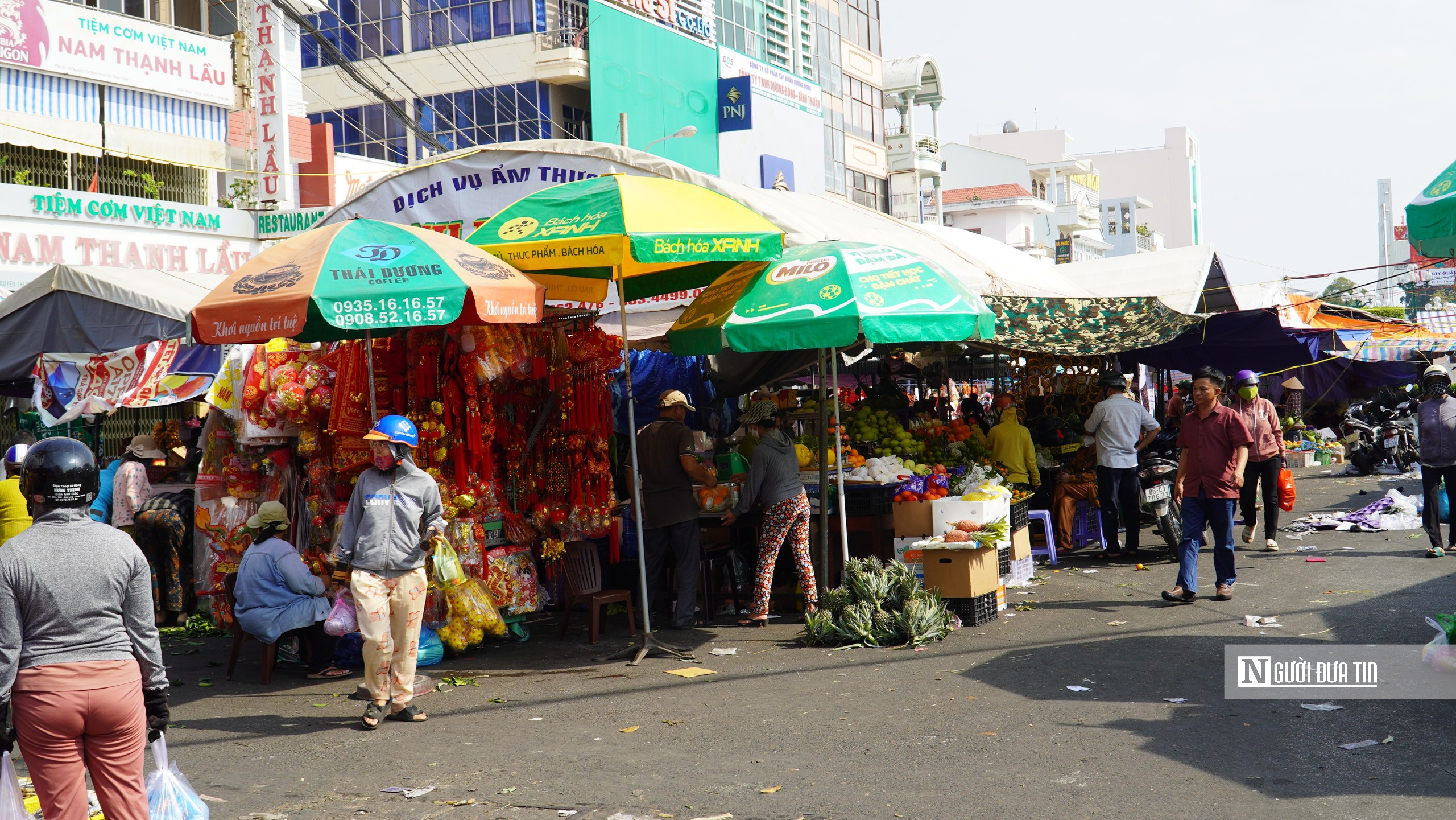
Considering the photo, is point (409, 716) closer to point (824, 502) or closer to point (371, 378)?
point (371, 378)

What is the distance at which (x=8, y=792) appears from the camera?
398 centimetres

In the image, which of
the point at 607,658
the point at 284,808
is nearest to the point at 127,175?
the point at 607,658

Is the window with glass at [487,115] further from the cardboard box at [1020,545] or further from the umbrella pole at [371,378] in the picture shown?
the umbrella pole at [371,378]

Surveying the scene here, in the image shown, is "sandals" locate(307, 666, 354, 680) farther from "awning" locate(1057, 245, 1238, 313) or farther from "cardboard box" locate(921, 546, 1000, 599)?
"awning" locate(1057, 245, 1238, 313)

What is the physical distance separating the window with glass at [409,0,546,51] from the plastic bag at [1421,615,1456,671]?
2787 cm

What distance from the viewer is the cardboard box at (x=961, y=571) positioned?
904 cm

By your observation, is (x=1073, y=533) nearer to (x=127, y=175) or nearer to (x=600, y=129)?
(x=127, y=175)

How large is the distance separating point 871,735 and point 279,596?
14.6 ft

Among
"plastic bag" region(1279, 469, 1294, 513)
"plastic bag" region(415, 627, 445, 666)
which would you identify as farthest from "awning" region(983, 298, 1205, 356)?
"plastic bag" region(415, 627, 445, 666)

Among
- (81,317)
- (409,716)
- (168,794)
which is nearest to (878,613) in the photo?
(409,716)

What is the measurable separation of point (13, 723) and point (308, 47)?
3429cm

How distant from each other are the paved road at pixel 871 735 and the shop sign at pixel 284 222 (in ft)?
39.2

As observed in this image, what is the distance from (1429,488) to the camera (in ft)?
37.2

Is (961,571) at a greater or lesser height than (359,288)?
lesser
